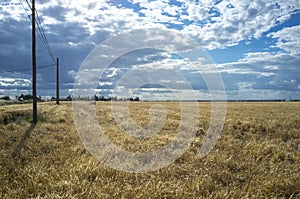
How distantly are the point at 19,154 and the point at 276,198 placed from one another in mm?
7701

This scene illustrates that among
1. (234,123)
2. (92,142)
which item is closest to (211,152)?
(92,142)

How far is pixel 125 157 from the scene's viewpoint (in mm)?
9047

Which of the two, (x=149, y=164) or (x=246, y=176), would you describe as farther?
(x=149, y=164)

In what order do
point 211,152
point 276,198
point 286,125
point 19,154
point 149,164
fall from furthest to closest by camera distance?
point 286,125
point 211,152
point 19,154
point 149,164
point 276,198

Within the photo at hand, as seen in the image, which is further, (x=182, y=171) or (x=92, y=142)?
(x=92, y=142)

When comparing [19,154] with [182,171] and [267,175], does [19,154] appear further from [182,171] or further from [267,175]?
[267,175]

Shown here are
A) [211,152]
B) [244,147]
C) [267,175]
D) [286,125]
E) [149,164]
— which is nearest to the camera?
[267,175]

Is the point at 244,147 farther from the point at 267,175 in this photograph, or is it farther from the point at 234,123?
the point at 234,123

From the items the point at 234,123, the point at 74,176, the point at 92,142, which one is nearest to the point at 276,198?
the point at 74,176

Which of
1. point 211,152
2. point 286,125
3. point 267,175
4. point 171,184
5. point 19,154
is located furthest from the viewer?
point 286,125

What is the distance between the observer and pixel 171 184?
6.32 m

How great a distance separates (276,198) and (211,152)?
13.6 ft

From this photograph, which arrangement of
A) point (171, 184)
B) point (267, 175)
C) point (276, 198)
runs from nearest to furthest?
point (276, 198), point (171, 184), point (267, 175)

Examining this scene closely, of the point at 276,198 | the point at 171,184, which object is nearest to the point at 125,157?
the point at 171,184
